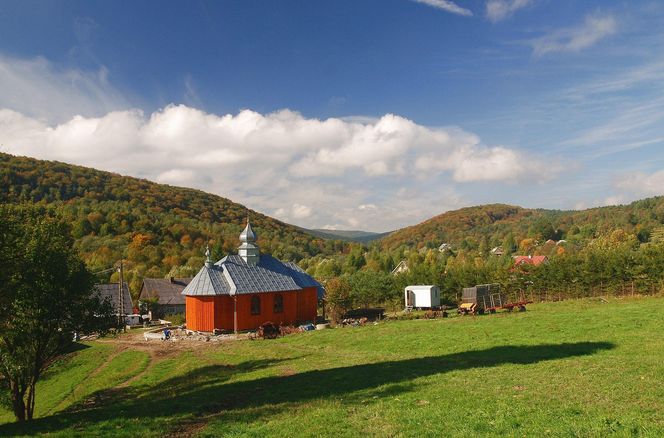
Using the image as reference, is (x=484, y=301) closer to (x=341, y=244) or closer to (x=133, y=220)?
(x=133, y=220)

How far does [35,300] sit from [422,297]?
33.2 meters

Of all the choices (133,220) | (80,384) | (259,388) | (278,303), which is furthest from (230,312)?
(133,220)

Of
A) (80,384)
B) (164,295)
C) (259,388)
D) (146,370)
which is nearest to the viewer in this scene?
(259,388)

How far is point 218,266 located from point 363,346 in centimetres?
1604

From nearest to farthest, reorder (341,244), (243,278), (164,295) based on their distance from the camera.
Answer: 1. (243,278)
2. (164,295)
3. (341,244)

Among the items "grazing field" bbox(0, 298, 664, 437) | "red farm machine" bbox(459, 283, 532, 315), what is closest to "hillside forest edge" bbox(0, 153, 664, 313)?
"red farm machine" bbox(459, 283, 532, 315)

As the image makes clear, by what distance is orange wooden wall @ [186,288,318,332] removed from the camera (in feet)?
104

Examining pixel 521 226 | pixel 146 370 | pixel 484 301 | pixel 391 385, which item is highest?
pixel 521 226

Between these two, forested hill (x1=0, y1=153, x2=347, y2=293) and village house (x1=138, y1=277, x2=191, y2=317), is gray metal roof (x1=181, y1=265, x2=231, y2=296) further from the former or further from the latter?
forested hill (x1=0, y1=153, x2=347, y2=293)

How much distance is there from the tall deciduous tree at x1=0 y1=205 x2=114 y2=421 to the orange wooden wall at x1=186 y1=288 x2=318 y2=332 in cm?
1541

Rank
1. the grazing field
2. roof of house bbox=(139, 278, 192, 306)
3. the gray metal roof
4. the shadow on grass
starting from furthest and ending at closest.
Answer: roof of house bbox=(139, 278, 192, 306)
the gray metal roof
the shadow on grass
the grazing field

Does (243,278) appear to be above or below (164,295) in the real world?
above

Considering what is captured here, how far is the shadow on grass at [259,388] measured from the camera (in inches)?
455

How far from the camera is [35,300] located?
1437 centimetres
